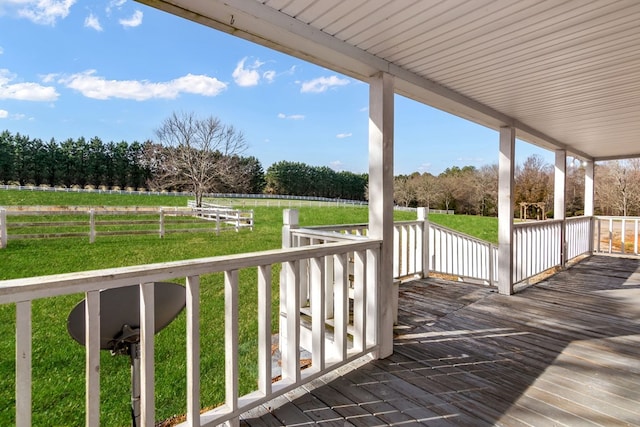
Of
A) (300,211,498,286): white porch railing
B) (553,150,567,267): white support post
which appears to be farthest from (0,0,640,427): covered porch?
(553,150,567,267): white support post

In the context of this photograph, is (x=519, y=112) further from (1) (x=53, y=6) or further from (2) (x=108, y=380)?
(1) (x=53, y=6)

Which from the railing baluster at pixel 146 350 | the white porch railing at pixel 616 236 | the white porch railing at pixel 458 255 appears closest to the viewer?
the railing baluster at pixel 146 350

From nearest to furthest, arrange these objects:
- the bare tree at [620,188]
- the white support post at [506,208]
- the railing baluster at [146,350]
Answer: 1. the railing baluster at [146,350]
2. the white support post at [506,208]
3. the bare tree at [620,188]

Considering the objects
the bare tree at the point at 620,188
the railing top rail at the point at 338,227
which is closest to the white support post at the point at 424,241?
the railing top rail at the point at 338,227

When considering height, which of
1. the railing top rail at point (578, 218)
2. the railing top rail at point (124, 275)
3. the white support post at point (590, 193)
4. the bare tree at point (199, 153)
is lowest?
the railing top rail at point (124, 275)

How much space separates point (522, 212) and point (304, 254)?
743 inches

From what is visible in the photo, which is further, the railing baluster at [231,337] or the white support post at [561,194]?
the white support post at [561,194]

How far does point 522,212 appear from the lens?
17250mm

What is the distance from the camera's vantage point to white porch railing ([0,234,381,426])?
1.02m

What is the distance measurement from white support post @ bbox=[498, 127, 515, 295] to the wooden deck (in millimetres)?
381

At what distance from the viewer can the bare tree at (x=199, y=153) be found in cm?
1177

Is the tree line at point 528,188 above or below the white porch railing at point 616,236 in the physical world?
above

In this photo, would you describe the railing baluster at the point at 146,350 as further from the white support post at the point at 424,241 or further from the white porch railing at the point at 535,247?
the white porch railing at the point at 535,247

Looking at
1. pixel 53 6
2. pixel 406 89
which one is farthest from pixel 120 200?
pixel 406 89
